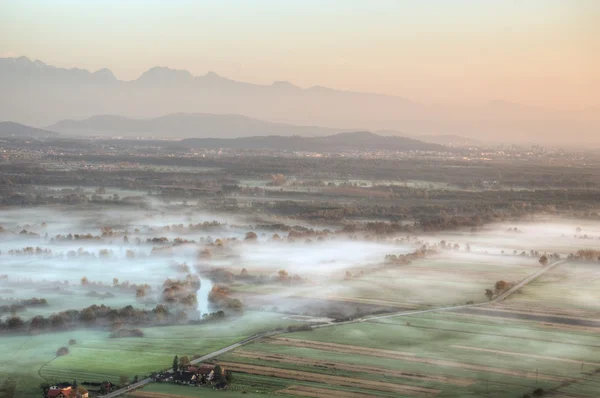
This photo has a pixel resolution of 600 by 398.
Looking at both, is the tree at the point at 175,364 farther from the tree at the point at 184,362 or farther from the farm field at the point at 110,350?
the farm field at the point at 110,350

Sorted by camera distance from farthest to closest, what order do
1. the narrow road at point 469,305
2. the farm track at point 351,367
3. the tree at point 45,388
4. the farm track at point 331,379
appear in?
the narrow road at point 469,305, the farm track at point 351,367, the farm track at point 331,379, the tree at point 45,388

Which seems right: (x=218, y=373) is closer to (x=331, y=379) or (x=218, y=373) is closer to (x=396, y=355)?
(x=331, y=379)

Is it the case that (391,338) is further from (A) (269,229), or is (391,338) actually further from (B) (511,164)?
(B) (511,164)

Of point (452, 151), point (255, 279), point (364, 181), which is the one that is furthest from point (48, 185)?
point (452, 151)

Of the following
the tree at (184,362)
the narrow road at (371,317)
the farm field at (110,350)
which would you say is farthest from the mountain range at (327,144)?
the tree at (184,362)

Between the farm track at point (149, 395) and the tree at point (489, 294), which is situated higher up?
the tree at point (489, 294)

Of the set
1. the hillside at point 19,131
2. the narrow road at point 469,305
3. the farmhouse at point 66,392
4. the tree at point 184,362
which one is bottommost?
the farmhouse at point 66,392

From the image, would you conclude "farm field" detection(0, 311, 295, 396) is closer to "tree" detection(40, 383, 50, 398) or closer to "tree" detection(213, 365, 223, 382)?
"tree" detection(40, 383, 50, 398)
